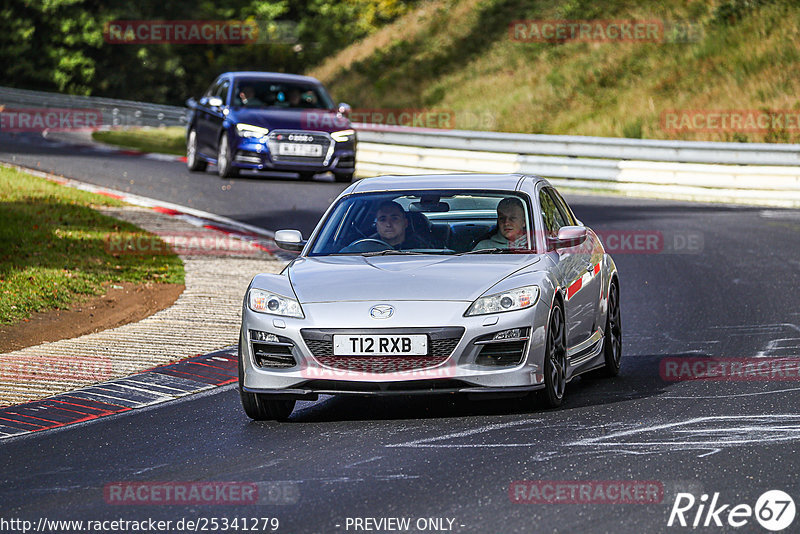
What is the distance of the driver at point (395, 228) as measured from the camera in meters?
9.31

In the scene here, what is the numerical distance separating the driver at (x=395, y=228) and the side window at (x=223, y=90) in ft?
53.8

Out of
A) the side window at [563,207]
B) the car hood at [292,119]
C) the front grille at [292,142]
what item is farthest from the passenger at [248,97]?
the side window at [563,207]

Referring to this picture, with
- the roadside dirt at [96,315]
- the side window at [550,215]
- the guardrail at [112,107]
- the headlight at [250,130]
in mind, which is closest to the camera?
the side window at [550,215]

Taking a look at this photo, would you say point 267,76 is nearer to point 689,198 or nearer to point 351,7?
point 689,198

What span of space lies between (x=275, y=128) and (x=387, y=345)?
656 inches

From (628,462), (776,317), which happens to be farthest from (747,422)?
(776,317)

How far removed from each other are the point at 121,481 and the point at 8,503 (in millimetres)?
616

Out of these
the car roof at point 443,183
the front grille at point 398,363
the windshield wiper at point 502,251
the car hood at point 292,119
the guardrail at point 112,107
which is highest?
the car roof at point 443,183

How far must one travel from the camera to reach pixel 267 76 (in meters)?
25.8

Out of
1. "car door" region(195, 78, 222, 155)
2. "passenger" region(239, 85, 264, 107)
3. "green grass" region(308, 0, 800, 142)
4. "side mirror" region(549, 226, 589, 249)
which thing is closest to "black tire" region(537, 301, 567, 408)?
"side mirror" region(549, 226, 589, 249)

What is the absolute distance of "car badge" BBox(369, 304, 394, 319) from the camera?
811cm

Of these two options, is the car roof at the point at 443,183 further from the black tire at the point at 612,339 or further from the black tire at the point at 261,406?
the black tire at the point at 261,406

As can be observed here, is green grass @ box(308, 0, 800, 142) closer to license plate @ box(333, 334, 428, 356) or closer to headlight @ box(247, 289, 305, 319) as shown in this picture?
headlight @ box(247, 289, 305, 319)

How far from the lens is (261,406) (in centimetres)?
859
